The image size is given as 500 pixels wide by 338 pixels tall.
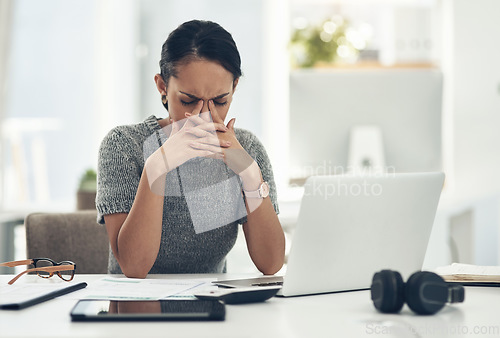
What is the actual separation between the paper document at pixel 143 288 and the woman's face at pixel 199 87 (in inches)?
17.3

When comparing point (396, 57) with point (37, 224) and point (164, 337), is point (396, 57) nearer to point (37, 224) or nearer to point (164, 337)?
point (37, 224)

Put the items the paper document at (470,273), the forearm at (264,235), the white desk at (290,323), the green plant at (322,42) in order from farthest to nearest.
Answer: the green plant at (322,42) → the forearm at (264,235) → the paper document at (470,273) → the white desk at (290,323)

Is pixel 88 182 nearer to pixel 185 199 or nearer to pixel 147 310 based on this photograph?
pixel 185 199

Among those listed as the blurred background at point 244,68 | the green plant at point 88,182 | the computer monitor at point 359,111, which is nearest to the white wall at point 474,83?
the blurred background at point 244,68

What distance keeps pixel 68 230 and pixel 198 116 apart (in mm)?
499

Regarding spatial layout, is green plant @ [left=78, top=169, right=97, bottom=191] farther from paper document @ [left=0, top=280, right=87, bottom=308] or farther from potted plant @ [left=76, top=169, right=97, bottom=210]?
paper document @ [left=0, top=280, right=87, bottom=308]

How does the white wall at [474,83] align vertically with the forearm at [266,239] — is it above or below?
above

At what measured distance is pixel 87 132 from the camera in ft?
13.9

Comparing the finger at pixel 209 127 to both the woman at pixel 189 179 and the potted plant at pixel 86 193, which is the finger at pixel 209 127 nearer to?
the woman at pixel 189 179

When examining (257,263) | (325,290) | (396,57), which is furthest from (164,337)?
(396,57)

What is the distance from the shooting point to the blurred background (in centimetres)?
345

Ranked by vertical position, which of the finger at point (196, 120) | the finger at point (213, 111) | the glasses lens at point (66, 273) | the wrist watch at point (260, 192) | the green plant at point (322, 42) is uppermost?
the green plant at point (322, 42)

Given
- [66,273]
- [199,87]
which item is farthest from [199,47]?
[66,273]

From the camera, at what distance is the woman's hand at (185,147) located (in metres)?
1.25
